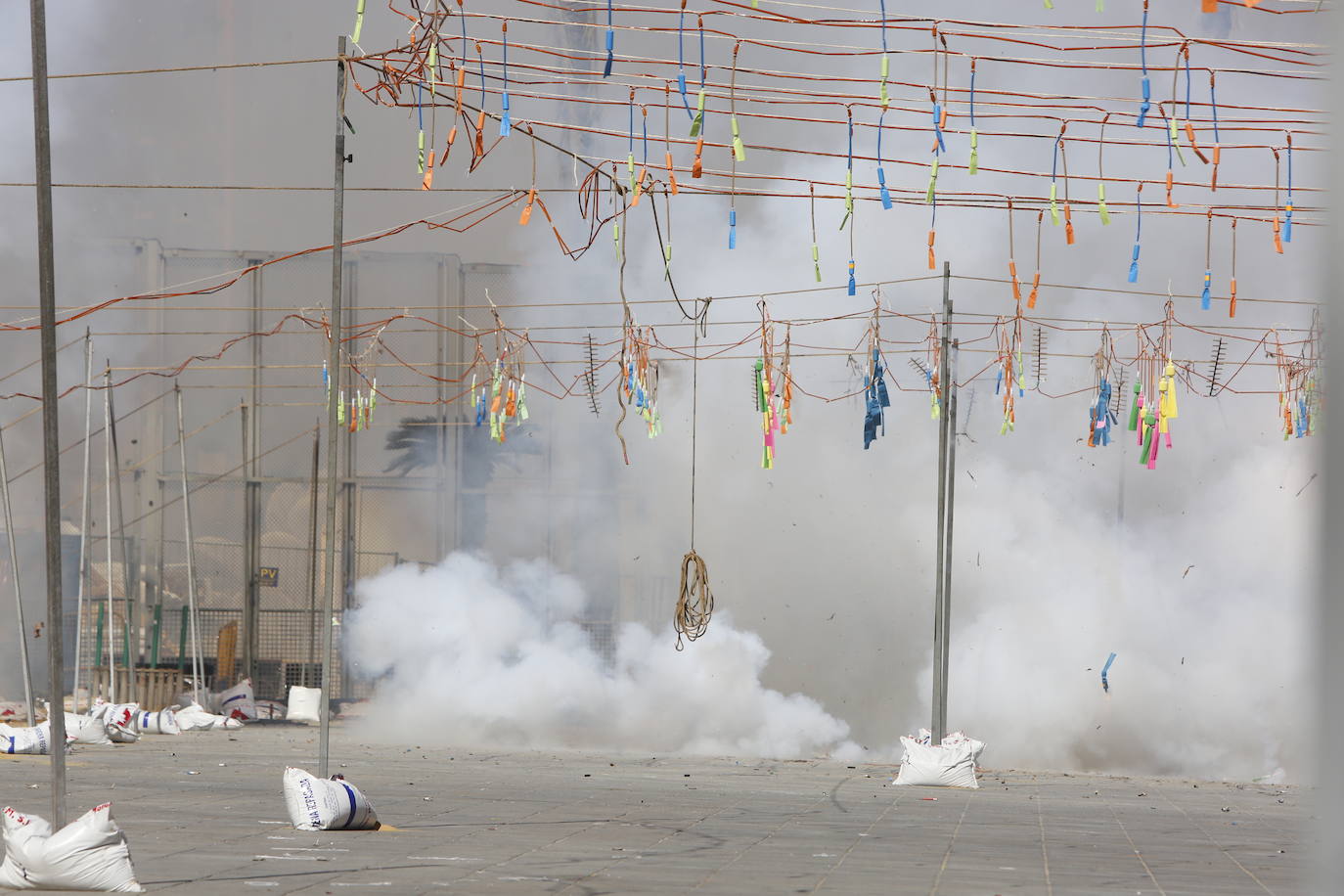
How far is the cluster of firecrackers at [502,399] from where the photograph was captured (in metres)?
18.9

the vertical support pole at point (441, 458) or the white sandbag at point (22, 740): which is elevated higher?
the vertical support pole at point (441, 458)

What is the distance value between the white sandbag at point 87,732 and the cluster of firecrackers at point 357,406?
487 cm

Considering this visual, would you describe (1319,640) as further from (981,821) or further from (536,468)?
(536,468)

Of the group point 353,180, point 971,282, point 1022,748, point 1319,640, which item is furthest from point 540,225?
point 1319,640

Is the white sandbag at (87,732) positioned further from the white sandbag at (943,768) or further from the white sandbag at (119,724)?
the white sandbag at (943,768)

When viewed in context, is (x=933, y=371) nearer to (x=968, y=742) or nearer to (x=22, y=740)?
(x=968, y=742)

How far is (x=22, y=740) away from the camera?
1756 centimetres

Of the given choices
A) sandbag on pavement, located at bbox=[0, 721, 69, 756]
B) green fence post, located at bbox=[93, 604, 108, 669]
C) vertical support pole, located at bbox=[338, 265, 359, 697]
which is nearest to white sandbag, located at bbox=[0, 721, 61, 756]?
sandbag on pavement, located at bbox=[0, 721, 69, 756]

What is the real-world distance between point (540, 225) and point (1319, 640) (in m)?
25.5

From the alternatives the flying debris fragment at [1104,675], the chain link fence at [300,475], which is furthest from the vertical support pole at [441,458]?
the flying debris fragment at [1104,675]

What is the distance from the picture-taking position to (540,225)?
27.5 meters

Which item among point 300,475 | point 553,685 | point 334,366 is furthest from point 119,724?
point 334,366

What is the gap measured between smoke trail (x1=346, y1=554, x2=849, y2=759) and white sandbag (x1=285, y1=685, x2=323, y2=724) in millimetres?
926

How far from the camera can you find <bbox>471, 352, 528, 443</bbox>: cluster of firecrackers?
18859 mm
